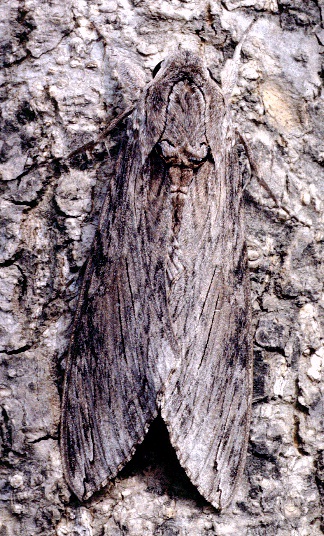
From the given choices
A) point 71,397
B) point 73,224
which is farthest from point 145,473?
point 73,224

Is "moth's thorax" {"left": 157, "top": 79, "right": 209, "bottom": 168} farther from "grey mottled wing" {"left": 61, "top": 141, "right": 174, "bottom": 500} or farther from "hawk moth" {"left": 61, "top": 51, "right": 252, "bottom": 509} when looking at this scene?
"grey mottled wing" {"left": 61, "top": 141, "right": 174, "bottom": 500}

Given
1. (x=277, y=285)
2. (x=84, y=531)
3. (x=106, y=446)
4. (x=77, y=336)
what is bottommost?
(x=84, y=531)

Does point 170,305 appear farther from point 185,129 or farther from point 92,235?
point 185,129

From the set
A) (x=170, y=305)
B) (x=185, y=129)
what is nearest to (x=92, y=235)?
(x=170, y=305)

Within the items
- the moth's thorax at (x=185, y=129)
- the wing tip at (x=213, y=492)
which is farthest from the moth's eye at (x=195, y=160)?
the wing tip at (x=213, y=492)

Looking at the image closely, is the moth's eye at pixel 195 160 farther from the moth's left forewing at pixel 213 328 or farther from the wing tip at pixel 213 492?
the wing tip at pixel 213 492

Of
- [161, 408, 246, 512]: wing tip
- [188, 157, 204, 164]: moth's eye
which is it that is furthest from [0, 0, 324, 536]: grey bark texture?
[188, 157, 204, 164]: moth's eye

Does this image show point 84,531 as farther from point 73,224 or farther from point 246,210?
point 246,210
